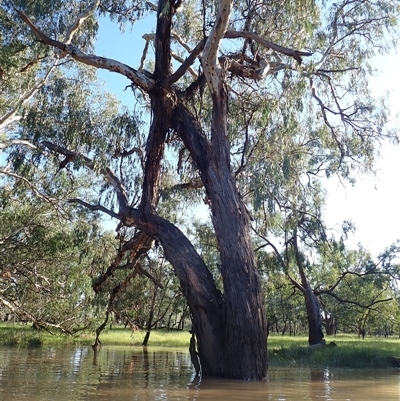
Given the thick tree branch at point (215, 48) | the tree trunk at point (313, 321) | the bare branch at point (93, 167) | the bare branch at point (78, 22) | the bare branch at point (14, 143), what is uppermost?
the bare branch at point (78, 22)

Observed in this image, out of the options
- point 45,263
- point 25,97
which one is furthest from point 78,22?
point 45,263

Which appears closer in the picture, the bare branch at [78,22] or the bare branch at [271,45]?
the bare branch at [271,45]

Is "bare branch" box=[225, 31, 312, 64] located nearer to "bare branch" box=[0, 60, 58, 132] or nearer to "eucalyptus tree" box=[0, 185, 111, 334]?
"bare branch" box=[0, 60, 58, 132]

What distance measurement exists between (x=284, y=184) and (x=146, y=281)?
20.1 feet

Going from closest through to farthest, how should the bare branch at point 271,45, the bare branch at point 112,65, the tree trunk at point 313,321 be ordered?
the bare branch at point 271,45
the bare branch at point 112,65
the tree trunk at point 313,321

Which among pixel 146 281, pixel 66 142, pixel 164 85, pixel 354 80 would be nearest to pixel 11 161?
pixel 66 142

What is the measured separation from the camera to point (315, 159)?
13.0m

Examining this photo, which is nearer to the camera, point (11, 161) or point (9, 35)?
point (9, 35)

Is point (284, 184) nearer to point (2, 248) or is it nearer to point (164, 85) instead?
point (164, 85)

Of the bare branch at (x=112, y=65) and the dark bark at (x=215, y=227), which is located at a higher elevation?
the bare branch at (x=112, y=65)

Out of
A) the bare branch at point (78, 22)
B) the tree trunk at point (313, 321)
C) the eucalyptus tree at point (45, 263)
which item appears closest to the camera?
the bare branch at point (78, 22)

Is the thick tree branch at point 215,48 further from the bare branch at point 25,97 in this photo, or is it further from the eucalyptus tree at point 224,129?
the bare branch at point 25,97

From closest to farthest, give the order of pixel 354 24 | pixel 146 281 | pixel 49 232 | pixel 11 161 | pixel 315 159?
pixel 354 24 → pixel 11 161 → pixel 49 232 → pixel 315 159 → pixel 146 281

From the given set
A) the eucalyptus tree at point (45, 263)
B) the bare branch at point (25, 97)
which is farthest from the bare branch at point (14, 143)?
the eucalyptus tree at point (45, 263)
